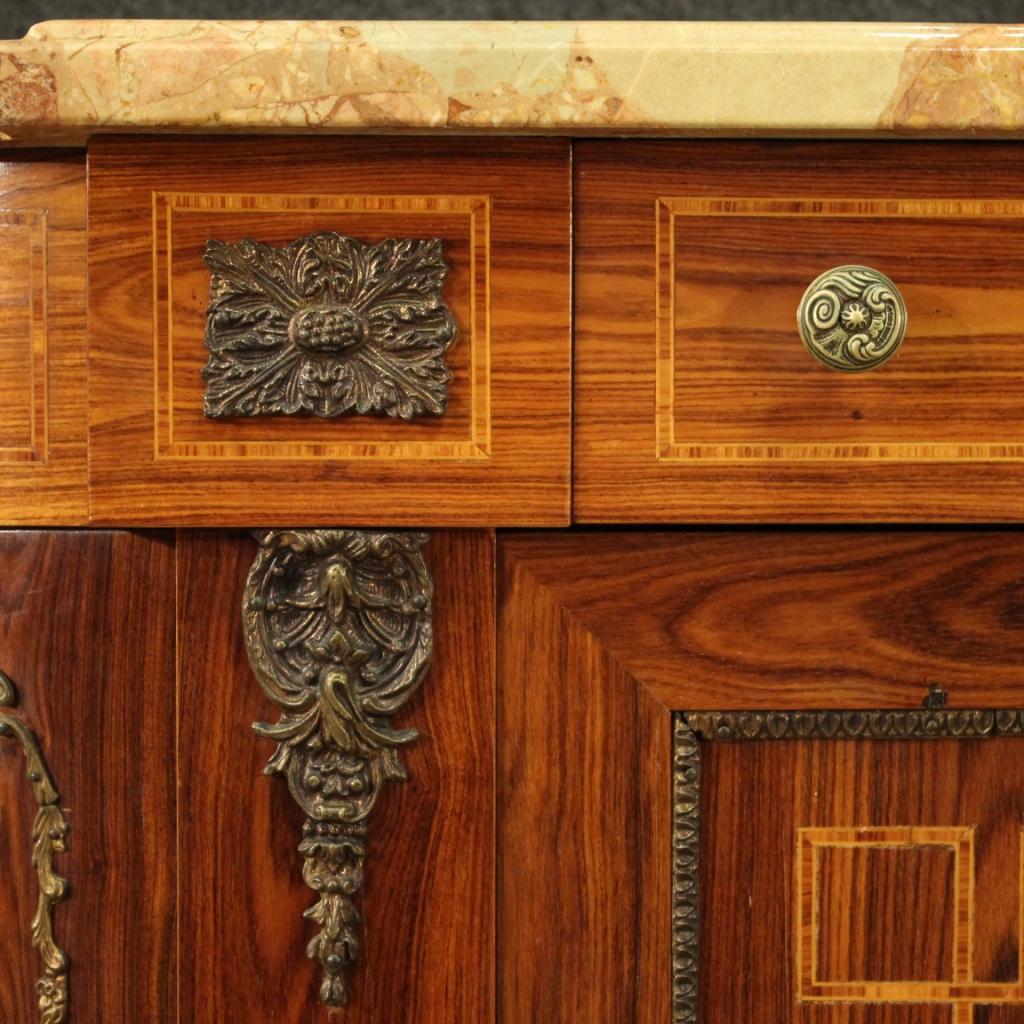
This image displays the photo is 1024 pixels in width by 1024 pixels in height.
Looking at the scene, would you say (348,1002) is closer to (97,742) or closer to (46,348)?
(97,742)

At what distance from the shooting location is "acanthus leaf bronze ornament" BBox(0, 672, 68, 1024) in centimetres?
46

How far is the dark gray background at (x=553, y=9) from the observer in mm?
861

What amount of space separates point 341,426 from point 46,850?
0.18m

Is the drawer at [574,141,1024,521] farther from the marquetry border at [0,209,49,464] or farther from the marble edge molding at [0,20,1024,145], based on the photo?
the marquetry border at [0,209,49,464]

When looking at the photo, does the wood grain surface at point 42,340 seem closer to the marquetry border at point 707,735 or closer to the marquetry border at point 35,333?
the marquetry border at point 35,333

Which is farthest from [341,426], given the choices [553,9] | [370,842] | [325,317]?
[553,9]

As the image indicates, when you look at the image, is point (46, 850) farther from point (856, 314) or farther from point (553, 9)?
point (553, 9)

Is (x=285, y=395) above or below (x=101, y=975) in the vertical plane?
above

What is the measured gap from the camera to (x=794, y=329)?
453 mm

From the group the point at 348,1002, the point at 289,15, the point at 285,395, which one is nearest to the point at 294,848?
the point at 348,1002

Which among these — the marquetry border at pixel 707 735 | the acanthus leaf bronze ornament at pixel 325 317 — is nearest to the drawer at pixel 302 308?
the acanthus leaf bronze ornament at pixel 325 317

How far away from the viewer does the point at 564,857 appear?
18.6 inches

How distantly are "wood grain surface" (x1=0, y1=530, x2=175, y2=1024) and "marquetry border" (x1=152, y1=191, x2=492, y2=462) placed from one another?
5cm

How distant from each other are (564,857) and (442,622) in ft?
0.31
